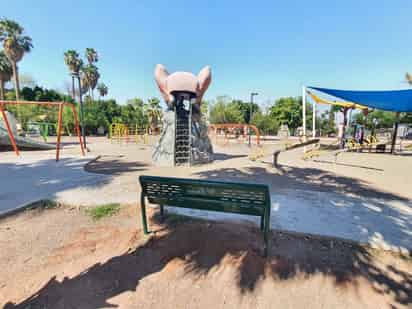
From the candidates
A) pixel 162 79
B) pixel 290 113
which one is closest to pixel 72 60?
pixel 162 79

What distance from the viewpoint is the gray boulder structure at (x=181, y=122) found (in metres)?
8.31

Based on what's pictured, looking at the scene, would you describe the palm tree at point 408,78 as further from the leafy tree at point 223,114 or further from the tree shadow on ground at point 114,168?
the tree shadow on ground at point 114,168

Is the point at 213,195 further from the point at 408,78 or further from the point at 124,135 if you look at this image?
the point at 408,78

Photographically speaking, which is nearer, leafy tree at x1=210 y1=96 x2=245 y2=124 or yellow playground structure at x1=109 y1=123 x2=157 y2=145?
yellow playground structure at x1=109 y1=123 x2=157 y2=145

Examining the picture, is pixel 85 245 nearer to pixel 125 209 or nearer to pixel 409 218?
pixel 125 209

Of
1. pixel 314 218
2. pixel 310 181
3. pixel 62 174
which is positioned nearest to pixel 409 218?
pixel 314 218

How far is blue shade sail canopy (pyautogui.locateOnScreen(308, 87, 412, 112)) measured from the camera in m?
8.55

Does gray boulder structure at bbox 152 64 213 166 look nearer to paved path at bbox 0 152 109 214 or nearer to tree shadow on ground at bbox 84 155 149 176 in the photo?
tree shadow on ground at bbox 84 155 149 176

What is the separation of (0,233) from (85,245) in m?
1.41

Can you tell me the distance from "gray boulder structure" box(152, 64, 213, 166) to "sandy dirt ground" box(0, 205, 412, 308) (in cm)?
556

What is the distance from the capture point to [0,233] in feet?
9.23

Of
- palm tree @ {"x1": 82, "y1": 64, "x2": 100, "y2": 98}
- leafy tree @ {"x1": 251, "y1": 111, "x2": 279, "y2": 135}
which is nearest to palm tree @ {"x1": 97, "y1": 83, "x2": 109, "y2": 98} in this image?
palm tree @ {"x1": 82, "y1": 64, "x2": 100, "y2": 98}

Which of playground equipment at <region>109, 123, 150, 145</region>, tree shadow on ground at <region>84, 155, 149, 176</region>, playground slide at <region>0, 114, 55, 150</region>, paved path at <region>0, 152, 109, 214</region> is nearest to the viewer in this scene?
paved path at <region>0, 152, 109, 214</region>

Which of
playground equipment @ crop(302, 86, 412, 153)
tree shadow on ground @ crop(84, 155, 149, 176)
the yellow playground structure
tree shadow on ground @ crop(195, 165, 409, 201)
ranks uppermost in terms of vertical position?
playground equipment @ crop(302, 86, 412, 153)
